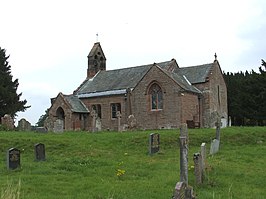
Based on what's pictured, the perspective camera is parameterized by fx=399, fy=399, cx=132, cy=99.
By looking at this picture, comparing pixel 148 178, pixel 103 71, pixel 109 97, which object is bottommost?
pixel 148 178

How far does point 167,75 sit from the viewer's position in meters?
39.4

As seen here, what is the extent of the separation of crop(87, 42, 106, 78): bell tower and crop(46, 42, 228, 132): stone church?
3330 millimetres

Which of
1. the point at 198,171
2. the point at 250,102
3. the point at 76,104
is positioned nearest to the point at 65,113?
the point at 76,104

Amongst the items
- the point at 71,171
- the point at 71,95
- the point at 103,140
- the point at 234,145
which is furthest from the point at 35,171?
the point at 71,95

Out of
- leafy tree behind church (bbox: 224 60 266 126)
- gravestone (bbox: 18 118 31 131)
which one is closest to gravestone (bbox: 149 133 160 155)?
gravestone (bbox: 18 118 31 131)

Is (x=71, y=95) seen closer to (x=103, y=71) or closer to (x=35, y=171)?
(x=103, y=71)

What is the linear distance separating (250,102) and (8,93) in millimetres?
30609

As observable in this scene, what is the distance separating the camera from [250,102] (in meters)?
50.8

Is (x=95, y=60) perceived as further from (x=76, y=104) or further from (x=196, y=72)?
(x=196, y=72)

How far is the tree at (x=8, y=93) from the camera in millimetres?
50188

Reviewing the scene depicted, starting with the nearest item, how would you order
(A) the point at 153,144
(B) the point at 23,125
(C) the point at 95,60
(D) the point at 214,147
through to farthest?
(D) the point at 214,147 → (A) the point at 153,144 → (B) the point at 23,125 → (C) the point at 95,60

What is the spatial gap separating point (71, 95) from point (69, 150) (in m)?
29.6

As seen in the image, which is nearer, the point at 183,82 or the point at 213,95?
the point at 183,82

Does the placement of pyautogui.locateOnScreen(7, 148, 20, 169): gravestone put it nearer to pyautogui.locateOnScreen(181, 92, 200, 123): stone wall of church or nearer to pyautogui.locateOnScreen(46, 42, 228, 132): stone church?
pyautogui.locateOnScreen(46, 42, 228, 132): stone church
